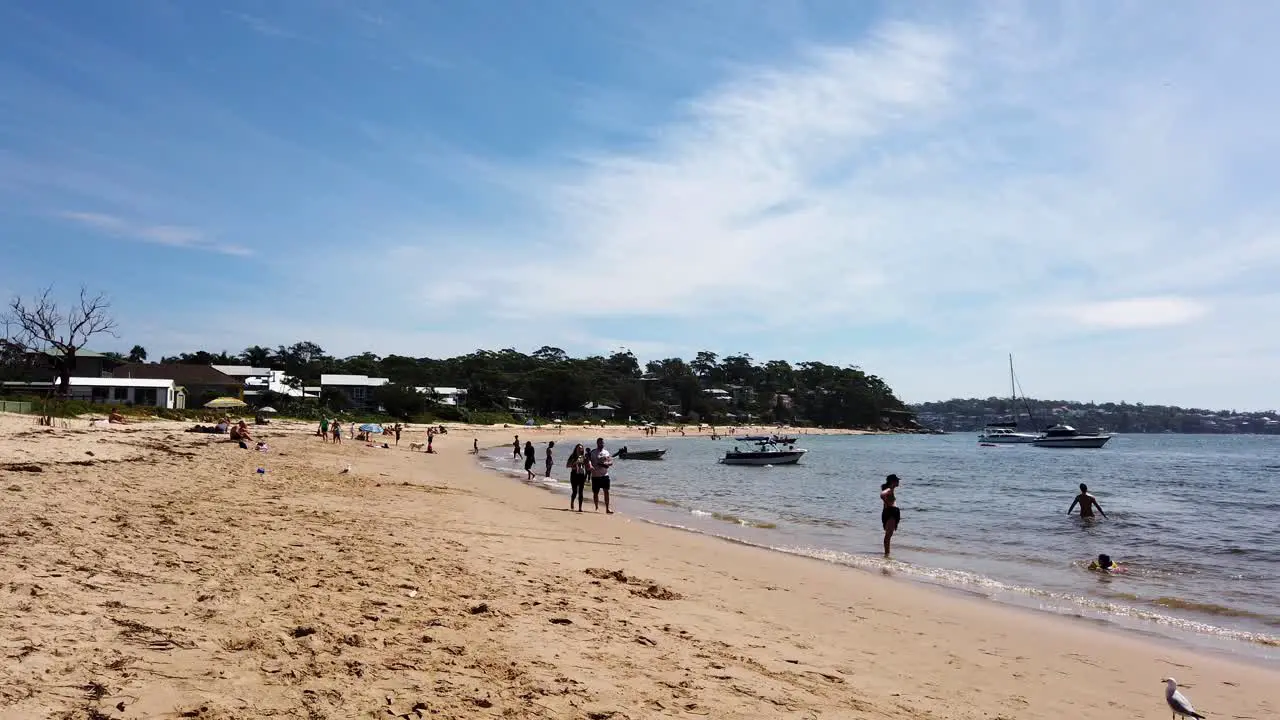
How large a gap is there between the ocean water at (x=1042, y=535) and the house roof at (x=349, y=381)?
64207mm

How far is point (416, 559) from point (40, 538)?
363cm

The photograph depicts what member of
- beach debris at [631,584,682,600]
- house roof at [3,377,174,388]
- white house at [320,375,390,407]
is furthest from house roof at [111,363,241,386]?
beach debris at [631,584,682,600]

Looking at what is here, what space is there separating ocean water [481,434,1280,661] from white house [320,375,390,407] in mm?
63040

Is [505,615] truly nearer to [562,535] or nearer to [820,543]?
[562,535]

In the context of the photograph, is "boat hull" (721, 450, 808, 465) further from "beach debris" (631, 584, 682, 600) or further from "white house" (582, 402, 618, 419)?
"white house" (582, 402, 618, 419)

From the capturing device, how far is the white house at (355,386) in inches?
3681

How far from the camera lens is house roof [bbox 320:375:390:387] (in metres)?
93.7

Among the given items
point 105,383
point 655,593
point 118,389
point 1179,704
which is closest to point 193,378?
point 118,389

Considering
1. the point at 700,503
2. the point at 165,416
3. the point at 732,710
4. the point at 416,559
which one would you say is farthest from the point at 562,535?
the point at 165,416

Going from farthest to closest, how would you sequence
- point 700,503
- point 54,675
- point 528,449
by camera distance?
1. point 528,449
2. point 700,503
3. point 54,675

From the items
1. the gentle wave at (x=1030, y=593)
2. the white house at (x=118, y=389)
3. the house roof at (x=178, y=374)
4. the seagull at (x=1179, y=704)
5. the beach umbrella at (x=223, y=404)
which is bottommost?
the gentle wave at (x=1030, y=593)

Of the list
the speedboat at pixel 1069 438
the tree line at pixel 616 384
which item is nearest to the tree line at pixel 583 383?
the tree line at pixel 616 384

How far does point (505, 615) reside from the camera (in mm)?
6664

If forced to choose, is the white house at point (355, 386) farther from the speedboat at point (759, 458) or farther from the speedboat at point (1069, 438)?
the speedboat at point (1069, 438)
